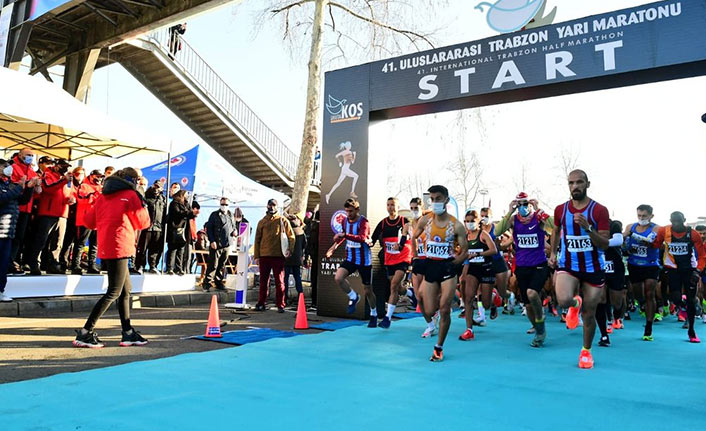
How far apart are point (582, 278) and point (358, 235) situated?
3.94m

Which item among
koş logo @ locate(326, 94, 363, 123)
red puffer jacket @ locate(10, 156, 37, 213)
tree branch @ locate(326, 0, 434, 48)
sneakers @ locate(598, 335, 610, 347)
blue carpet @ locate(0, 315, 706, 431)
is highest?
tree branch @ locate(326, 0, 434, 48)

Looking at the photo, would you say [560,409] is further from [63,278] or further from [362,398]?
[63,278]

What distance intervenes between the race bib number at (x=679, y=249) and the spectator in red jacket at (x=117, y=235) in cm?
823

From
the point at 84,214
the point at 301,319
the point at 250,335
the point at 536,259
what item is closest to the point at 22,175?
the point at 84,214

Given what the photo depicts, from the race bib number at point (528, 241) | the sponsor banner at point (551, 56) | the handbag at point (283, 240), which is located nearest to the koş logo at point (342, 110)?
the sponsor banner at point (551, 56)

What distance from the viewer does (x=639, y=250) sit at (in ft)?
27.4

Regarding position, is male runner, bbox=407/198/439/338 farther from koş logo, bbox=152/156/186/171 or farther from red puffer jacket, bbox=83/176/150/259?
koş logo, bbox=152/156/186/171

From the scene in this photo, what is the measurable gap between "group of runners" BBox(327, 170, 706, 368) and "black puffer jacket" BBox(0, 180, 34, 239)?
524cm

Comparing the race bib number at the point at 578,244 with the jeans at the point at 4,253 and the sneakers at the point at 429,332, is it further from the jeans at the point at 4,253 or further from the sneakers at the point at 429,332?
the jeans at the point at 4,253

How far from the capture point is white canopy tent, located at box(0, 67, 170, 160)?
8.93m

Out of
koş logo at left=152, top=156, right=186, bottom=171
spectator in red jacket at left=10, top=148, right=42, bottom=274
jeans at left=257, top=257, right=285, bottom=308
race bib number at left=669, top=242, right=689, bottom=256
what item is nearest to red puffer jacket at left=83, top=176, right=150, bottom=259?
spectator in red jacket at left=10, top=148, right=42, bottom=274

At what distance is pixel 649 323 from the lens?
8.21m

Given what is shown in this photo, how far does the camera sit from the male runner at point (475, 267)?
812 centimetres

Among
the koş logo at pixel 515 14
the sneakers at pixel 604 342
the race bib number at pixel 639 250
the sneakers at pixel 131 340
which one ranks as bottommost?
the sneakers at pixel 604 342
